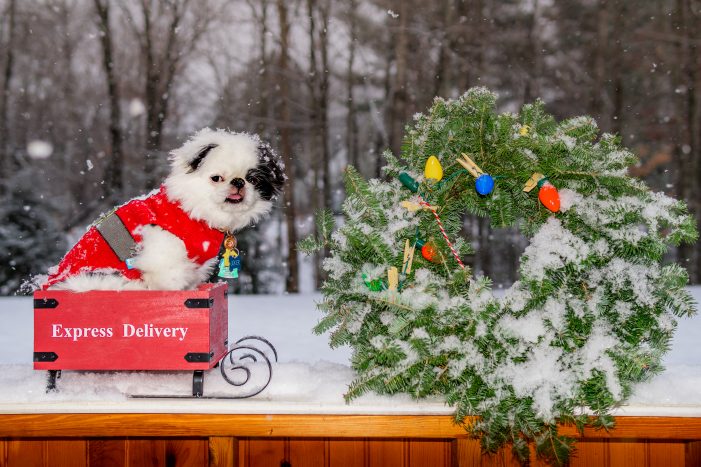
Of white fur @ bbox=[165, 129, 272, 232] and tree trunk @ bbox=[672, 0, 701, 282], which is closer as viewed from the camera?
white fur @ bbox=[165, 129, 272, 232]

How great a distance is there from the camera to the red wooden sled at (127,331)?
1.10 m

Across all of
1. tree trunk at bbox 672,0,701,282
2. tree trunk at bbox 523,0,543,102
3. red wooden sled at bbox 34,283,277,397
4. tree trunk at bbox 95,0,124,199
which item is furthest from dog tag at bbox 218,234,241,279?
tree trunk at bbox 672,0,701,282

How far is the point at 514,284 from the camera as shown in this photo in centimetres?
106

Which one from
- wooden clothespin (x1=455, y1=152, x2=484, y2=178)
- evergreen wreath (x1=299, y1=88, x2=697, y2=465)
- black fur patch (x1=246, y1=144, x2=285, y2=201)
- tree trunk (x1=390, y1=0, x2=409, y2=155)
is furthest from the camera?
tree trunk (x1=390, y1=0, x2=409, y2=155)

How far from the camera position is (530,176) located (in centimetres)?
107

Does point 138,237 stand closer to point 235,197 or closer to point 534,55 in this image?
point 235,197

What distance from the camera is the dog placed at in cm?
114

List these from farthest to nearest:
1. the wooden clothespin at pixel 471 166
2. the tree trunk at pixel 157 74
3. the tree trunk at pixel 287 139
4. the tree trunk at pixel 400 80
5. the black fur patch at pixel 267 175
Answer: the tree trunk at pixel 157 74
the tree trunk at pixel 287 139
the tree trunk at pixel 400 80
the black fur patch at pixel 267 175
the wooden clothespin at pixel 471 166

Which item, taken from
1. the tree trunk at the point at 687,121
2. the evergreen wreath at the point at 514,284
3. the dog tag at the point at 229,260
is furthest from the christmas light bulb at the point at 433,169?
the tree trunk at the point at 687,121

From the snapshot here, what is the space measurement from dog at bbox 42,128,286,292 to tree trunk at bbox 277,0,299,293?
4.33 m

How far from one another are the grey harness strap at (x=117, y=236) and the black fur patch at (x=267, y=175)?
0.27m

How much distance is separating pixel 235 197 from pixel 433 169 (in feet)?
1.30

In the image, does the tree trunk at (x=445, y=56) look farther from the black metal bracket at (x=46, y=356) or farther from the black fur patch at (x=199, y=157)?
the black metal bracket at (x=46, y=356)

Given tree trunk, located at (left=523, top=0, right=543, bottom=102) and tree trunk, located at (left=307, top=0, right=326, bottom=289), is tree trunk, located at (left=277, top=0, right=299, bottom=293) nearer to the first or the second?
tree trunk, located at (left=307, top=0, right=326, bottom=289)
